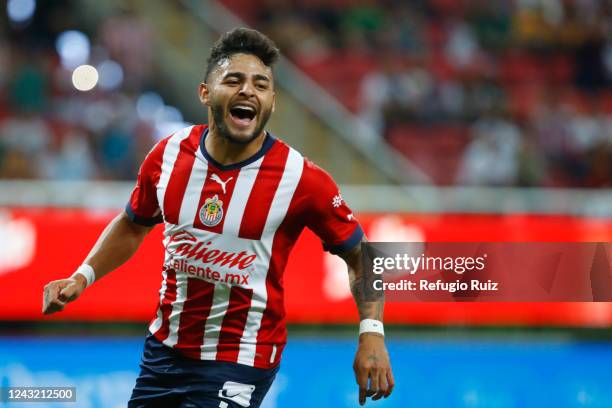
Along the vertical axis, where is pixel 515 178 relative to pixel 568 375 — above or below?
above

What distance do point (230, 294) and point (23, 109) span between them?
320 inches

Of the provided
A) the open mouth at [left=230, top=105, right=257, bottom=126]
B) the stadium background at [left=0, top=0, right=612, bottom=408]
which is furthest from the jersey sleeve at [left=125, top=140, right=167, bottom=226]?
the stadium background at [left=0, top=0, right=612, bottom=408]

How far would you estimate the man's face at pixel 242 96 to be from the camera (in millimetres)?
3410

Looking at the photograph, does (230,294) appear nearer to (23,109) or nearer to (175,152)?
(175,152)

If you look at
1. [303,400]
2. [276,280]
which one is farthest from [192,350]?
[303,400]

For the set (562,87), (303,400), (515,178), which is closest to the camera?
(303,400)

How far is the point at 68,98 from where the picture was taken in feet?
36.3

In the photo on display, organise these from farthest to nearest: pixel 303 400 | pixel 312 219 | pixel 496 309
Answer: pixel 496 309 → pixel 303 400 → pixel 312 219

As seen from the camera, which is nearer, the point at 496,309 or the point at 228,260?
the point at 228,260

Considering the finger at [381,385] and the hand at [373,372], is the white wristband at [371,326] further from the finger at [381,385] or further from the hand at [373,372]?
the finger at [381,385]

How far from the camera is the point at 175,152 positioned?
3.65 meters

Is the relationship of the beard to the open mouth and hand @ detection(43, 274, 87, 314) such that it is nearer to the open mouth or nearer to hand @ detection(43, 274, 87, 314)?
the open mouth

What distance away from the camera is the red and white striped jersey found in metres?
3.44

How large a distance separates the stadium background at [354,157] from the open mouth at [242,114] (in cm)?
279
